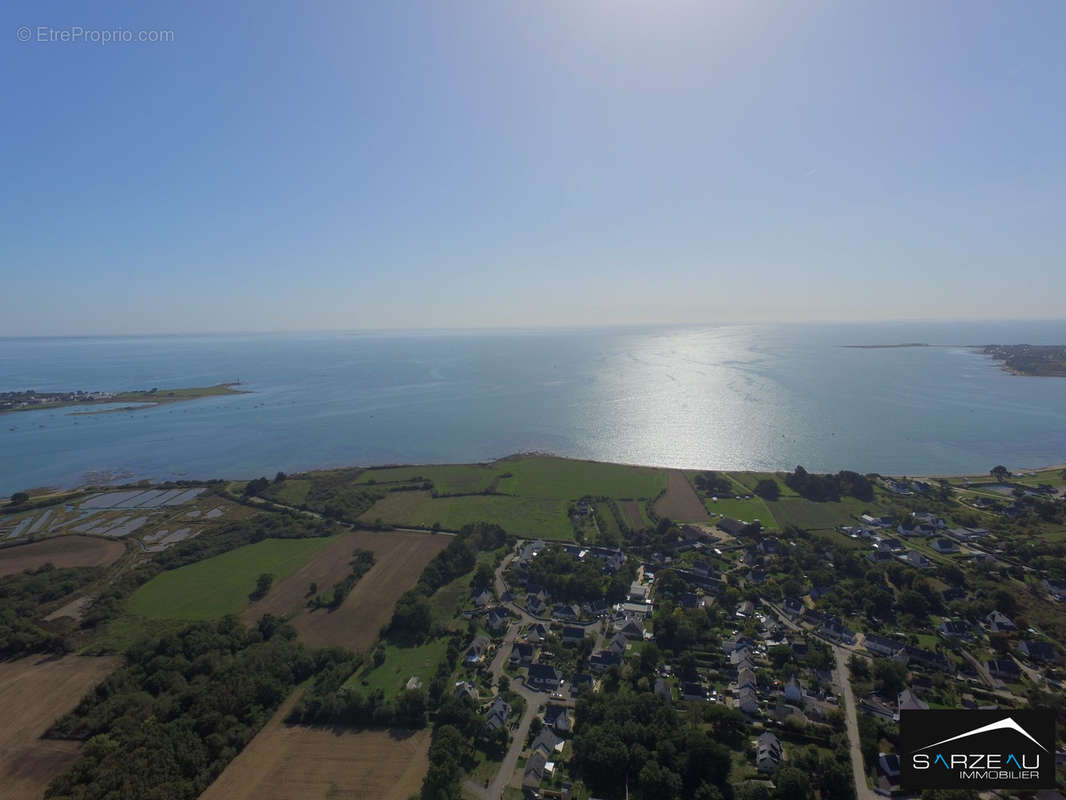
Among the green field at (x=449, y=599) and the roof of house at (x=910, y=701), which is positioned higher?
the green field at (x=449, y=599)

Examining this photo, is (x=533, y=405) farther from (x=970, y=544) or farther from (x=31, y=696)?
(x=31, y=696)

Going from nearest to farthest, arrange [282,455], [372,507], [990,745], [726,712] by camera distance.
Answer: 1. [990,745]
2. [726,712]
3. [372,507]
4. [282,455]

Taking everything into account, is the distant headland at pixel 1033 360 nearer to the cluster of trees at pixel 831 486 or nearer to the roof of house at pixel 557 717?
the cluster of trees at pixel 831 486

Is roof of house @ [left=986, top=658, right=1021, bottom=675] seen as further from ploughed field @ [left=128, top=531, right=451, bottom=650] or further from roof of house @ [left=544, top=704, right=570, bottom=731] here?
ploughed field @ [left=128, top=531, right=451, bottom=650]

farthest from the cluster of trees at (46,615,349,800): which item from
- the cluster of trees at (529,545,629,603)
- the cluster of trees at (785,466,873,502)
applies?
the cluster of trees at (785,466,873,502)

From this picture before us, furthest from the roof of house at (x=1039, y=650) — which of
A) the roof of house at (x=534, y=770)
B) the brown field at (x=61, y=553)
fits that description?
the brown field at (x=61, y=553)

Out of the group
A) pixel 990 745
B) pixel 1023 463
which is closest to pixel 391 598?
pixel 990 745
